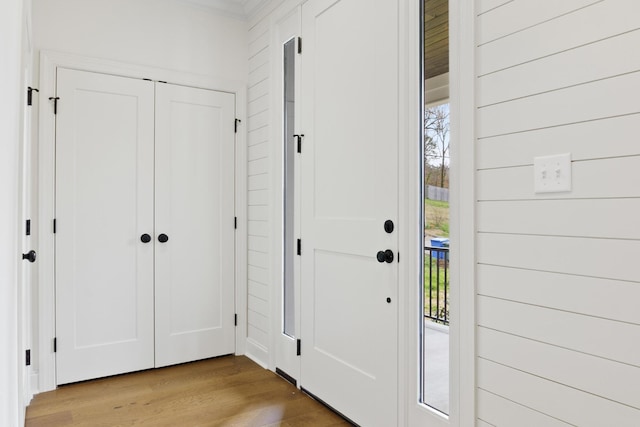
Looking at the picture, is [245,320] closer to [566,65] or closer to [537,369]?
[537,369]

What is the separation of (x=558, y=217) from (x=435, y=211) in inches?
22.3

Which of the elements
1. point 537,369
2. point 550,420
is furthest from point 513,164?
point 550,420

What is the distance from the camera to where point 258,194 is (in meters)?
3.37

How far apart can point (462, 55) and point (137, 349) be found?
2.84m

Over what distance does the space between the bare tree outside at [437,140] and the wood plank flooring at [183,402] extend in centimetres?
143

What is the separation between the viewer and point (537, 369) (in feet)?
4.70

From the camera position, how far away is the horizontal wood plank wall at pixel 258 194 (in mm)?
3254

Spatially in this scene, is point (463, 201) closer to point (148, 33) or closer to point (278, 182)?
point (278, 182)

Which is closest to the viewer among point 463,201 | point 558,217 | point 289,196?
point 558,217

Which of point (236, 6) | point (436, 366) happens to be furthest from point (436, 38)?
point (236, 6)

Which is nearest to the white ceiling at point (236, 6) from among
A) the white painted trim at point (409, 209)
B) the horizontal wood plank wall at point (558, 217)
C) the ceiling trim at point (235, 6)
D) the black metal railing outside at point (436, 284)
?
the ceiling trim at point (235, 6)

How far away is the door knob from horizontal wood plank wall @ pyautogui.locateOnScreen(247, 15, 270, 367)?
127 centimetres

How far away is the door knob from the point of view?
6.81 feet

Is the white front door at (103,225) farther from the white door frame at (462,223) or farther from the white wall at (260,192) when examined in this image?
the white door frame at (462,223)
